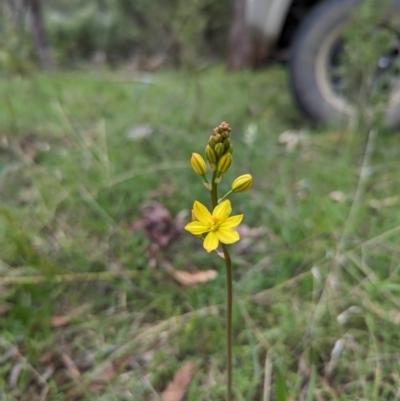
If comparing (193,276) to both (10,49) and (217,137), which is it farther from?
(10,49)

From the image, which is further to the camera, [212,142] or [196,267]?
[196,267]

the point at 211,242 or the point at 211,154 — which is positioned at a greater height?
the point at 211,154

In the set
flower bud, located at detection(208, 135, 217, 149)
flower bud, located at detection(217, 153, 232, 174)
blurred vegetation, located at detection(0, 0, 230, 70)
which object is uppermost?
blurred vegetation, located at detection(0, 0, 230, 70)

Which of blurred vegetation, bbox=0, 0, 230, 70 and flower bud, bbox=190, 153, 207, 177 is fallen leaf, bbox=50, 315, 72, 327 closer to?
flower bud, bbox=190, 153, 207, 177

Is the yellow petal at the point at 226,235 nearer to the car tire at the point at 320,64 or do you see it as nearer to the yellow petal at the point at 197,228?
the yellow petal at the point at 197,228

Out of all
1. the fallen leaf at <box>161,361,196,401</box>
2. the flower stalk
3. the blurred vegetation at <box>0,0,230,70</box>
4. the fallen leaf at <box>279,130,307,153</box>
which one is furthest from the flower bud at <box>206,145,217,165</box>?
the blurred vegetation at <box>0,0,230,70</box>

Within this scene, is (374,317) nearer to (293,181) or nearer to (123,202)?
(293,181)

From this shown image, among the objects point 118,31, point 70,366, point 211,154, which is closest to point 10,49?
point 70,366
